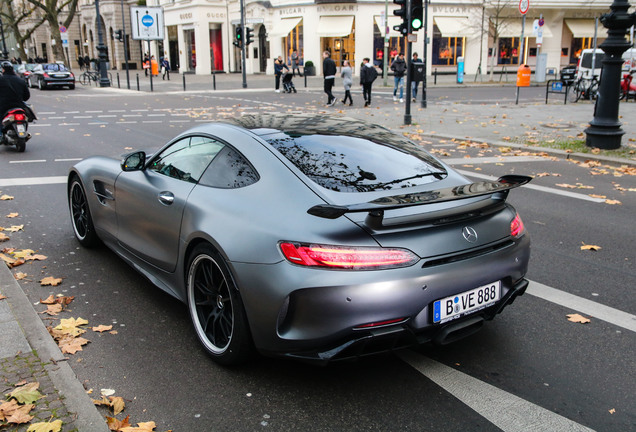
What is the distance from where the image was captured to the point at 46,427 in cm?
284

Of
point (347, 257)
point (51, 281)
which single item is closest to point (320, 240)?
point (347, 257)

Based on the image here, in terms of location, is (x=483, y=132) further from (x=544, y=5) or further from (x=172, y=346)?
(x=544, y=5)

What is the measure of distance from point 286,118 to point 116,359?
2065 mm

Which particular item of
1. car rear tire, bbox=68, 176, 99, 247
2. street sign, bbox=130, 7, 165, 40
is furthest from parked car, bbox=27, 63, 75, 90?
car rear tire, bbox=68, 176, 99, 247

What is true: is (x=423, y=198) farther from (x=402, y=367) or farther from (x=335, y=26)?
(x=335, y=26)

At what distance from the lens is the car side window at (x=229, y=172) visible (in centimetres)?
369

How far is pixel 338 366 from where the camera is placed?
3.60 metres

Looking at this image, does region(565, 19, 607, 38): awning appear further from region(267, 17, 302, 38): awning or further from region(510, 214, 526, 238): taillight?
region(510, 214, 526, 238): taillight

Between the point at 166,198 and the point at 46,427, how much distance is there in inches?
66.0

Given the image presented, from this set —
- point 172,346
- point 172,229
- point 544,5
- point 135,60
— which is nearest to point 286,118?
point 172,229

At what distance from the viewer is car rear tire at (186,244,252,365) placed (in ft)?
11.0

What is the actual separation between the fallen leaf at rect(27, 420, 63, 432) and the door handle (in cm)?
161

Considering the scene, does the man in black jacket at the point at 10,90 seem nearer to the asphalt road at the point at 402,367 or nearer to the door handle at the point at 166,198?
the asphalt road at the point at 402,367

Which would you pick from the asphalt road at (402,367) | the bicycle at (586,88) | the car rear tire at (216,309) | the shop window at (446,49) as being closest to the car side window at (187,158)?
the car rear tire at (216,309)
